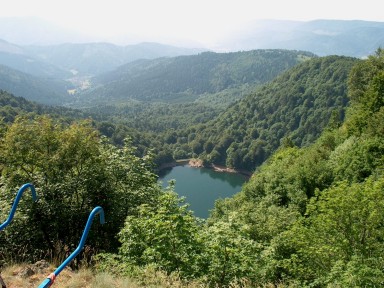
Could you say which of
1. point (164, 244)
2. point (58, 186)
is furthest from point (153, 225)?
point (58, 186)

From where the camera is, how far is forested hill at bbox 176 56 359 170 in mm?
129125

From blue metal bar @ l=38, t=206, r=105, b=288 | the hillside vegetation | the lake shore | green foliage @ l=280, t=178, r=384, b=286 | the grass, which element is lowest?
the lake shore

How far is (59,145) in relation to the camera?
1210cm

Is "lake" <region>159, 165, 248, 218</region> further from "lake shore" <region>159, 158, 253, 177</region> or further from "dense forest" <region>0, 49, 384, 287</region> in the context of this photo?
"dense forest" <region>0, 49, 384, 287</region>

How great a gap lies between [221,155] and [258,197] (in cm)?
10443

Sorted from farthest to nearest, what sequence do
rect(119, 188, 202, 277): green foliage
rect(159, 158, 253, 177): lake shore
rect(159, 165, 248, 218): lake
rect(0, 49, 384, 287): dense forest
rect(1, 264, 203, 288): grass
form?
rect(159, 158, 253, 177): lake shore → rect(159, 165, 248, 218): lake → rect(0, 49, 384, 287): dense forest → rect(119, 188, 202, 277): green foliage → rect(1, 264, 203, 288): grass

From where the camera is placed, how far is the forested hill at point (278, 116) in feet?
424

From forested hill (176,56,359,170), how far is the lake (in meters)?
8.41

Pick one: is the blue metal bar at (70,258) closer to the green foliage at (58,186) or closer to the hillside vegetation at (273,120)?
the green foliage at (58,186)

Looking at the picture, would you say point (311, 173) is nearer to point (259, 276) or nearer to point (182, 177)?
point (259, 276)

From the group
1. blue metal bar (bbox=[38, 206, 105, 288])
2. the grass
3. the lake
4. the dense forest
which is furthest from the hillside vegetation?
blue metal bar (bbox=[38, 206, 105, 288])

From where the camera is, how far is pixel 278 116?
147 m

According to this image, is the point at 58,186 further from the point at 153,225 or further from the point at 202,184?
the point at 202,184

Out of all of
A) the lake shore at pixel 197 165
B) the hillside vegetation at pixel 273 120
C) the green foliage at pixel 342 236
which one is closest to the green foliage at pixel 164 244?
the green foliage at pixel 342 236
